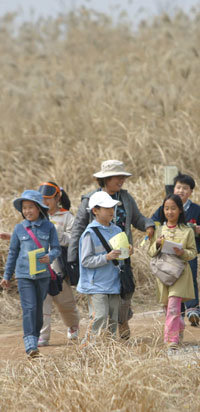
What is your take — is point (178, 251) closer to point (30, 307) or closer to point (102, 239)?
point (102, 239)

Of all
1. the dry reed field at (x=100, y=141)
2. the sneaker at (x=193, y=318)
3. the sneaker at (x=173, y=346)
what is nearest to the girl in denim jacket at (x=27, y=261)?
the dry reed field at (x=100, y=141)

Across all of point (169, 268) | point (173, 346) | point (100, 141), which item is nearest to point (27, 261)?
point (169, 268)

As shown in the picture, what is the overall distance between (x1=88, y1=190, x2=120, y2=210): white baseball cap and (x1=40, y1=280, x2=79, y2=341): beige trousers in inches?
59.1

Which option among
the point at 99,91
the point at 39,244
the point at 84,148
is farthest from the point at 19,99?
the point at 39,244

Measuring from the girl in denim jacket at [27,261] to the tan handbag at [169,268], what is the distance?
3.14ft

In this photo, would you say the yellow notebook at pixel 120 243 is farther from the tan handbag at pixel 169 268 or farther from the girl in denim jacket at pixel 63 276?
the girl in denim jacket at pixel 63 276

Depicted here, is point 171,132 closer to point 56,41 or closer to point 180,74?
point 180,74

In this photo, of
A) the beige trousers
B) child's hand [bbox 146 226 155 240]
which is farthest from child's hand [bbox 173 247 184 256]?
the beige trousers

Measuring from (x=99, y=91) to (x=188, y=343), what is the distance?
1013cm

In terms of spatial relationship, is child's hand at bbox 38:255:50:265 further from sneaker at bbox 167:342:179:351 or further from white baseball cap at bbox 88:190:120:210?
sneaker at bbox 167:342:179:351

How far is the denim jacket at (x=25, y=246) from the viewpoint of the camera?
6141 mm

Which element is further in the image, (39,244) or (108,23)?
(108,23)

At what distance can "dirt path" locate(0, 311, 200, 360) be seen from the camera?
20.9ft

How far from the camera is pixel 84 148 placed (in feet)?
41.0
